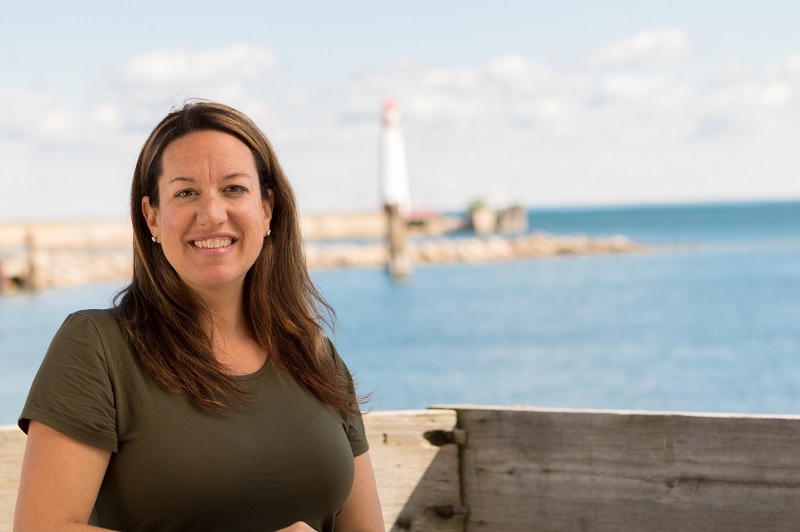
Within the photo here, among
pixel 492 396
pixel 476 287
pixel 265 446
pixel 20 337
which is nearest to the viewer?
pixel 265 446

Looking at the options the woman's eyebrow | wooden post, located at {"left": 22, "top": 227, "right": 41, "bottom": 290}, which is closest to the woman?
the woman's eyebrow

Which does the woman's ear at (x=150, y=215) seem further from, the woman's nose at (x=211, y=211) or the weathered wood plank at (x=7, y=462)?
the weathered wood plank at (x=7, y=462)

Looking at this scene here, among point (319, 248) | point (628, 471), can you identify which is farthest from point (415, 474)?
point (319, 248)

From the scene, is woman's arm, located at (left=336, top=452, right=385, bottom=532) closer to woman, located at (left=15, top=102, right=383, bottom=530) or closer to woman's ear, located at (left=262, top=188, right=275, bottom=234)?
woman, located at (left=15, top=102, right=383, bottom=530)

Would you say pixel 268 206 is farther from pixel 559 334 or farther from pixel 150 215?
pixel 559 334

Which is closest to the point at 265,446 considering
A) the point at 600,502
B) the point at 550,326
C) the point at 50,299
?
the point at 600,502

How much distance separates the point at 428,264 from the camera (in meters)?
43.6

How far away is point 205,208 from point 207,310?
0.66ft

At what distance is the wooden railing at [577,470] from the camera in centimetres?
199

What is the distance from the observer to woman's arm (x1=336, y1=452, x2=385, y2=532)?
1909mm

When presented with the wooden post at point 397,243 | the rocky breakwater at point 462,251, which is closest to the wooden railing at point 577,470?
the wooden post at point 397,243

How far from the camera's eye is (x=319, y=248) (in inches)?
1847

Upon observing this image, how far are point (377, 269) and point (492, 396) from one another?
88.4ft

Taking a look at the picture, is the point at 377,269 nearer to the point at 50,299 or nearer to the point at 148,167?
the point at 50,299
